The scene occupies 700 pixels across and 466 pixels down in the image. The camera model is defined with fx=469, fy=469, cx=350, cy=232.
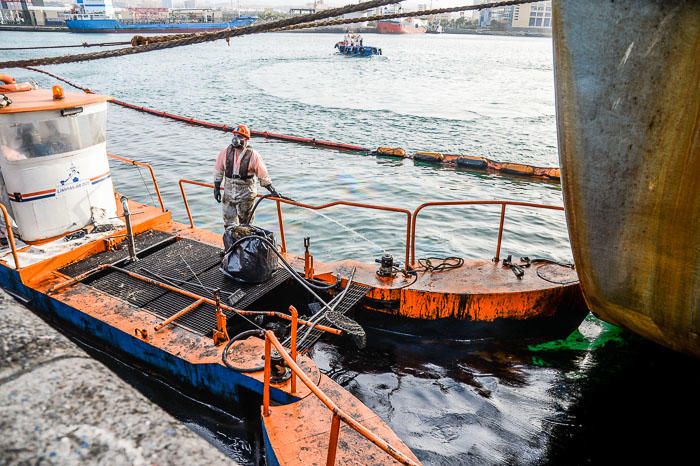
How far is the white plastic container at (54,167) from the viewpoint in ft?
22.1

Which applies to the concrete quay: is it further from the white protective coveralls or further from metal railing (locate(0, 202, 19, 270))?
the white protective coveralls

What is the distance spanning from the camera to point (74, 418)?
3.22 feet

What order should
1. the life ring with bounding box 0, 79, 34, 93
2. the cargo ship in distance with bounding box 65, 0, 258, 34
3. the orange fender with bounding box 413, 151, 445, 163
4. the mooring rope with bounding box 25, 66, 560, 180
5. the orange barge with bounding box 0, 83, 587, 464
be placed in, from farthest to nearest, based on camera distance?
1. the cargo ship in distance with bounding box 65, 0, 258, 34
2. the orange fender with bounding box 413, 151, 445, 163
3. the mooring rope with bounding box 25, 66, 560, 180
4. the life ring with bounding box 0, 79, 34, 93
5. the orange barge with bounding box 0, 83, 587, 464

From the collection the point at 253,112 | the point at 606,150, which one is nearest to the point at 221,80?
the point at 253,112

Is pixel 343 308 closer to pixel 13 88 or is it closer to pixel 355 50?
pixel 13 88

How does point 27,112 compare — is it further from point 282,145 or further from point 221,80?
point 221,80

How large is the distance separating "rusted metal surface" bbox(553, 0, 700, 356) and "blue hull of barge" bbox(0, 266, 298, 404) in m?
3.19

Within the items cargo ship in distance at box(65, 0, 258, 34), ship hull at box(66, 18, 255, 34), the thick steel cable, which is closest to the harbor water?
the thick steel cable

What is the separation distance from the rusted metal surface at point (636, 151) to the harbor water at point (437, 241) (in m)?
2.65

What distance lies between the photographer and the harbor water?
5.58 m

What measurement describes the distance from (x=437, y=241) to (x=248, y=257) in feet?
20.3

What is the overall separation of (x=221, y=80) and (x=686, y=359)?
4077cm

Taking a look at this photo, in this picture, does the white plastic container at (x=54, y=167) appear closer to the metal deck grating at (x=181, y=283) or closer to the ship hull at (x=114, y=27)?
the metal deck grating at (x=181, y=283)

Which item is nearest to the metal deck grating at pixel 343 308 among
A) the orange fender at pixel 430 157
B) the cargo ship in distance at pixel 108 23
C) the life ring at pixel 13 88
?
the life ring at pixel 13 88
